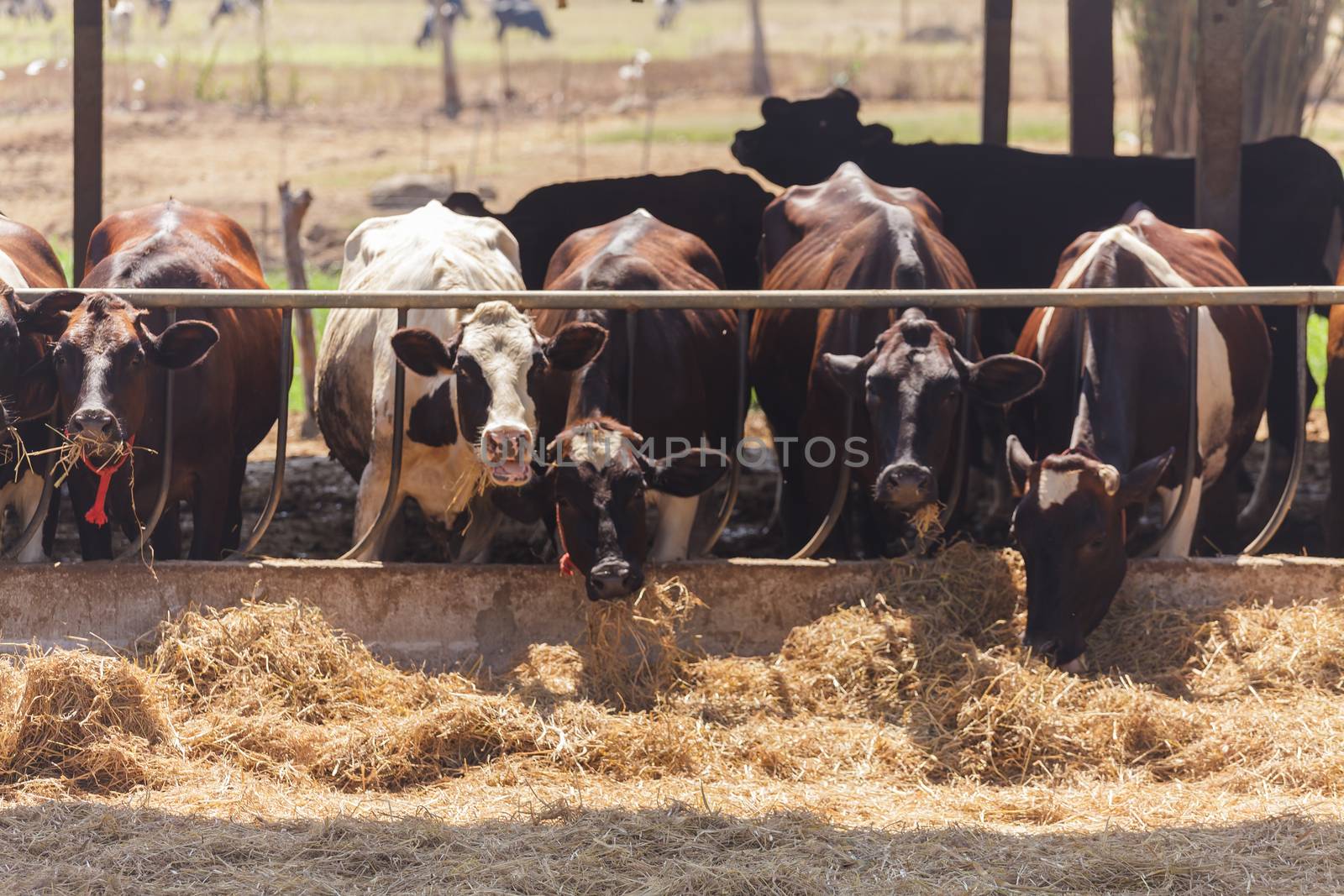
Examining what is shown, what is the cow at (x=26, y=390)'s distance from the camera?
585 cm

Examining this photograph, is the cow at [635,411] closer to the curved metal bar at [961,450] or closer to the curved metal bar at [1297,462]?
the curved metal bar at [961,450]

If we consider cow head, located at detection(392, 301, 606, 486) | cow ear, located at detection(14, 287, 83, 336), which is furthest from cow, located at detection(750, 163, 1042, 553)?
cow ear, located at detection(14, 287, 83, 336)

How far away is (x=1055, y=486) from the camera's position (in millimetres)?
5562

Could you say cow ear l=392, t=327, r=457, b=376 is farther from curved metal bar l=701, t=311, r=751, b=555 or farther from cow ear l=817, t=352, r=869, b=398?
cow ear l=817, t=352, r=869, b=398

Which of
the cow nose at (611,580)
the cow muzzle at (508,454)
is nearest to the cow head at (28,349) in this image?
the cow muzzle at (508,454)

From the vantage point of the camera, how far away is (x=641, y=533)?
18.5 ft

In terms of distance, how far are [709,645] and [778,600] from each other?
30 centimetres

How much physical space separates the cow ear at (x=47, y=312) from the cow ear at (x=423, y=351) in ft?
3.93

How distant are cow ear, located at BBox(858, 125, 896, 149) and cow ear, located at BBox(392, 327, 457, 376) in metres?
5.56

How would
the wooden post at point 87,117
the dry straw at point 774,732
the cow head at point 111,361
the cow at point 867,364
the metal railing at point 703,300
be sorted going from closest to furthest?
the dry straw at point 774,732 < the cow head at point 111,361 < the cow at point 867,364 < the metal railing at point 703,300 < the wooden post at point 87,117

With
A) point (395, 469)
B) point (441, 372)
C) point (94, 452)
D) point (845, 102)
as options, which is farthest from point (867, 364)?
point (845, 102)

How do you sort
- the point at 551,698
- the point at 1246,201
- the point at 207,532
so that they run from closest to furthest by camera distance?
the point at 551,698 < the point at 207,532 < the point at 1246,201

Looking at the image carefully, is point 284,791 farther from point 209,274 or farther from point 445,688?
point 209,274

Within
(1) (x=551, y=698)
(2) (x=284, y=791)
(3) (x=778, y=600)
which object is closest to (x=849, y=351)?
(3) (x=778, y=600)
